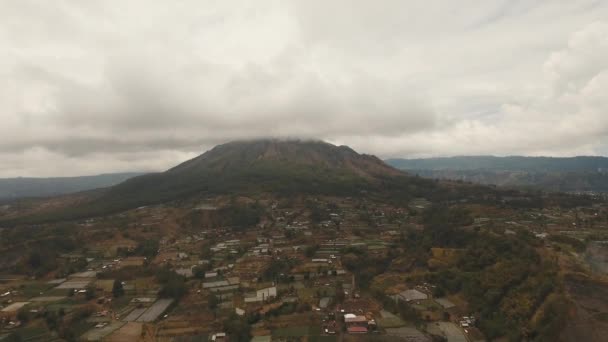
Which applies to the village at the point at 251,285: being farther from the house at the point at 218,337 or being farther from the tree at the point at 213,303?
the tree at the point at 213,303

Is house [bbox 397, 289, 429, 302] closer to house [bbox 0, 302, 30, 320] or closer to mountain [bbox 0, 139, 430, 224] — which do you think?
house [bbox 0, 302, 30, 320]

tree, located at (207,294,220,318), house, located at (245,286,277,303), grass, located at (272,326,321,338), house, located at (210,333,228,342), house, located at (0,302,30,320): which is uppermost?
house, located at (0,302,30,320)

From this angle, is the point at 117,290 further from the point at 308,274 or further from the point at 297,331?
the point at 297,331

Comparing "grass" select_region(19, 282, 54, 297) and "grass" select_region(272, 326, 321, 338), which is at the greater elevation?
"grass" select_region(19, 282, 54, 297)

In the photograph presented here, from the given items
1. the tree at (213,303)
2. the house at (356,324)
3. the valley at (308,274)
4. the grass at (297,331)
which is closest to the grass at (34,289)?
the valley at (308,274)

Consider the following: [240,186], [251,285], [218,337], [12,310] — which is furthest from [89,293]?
[240,186]

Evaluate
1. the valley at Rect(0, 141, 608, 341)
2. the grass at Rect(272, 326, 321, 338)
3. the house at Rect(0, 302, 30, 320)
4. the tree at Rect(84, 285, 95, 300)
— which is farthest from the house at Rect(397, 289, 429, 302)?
the house at Rect(0, 302, 30, 320)

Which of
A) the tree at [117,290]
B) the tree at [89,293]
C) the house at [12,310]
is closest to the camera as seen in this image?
the house at [12,310]

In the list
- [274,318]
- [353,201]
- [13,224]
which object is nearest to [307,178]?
[353,201]
